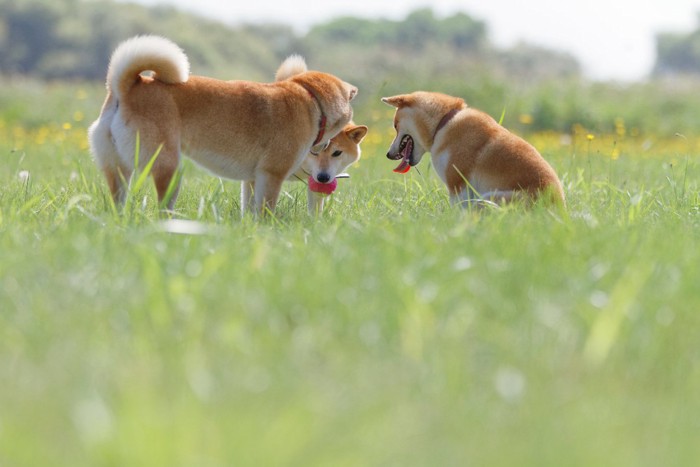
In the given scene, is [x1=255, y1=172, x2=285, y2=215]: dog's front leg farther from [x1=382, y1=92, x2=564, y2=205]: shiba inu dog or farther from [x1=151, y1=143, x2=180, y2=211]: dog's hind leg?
[x1=382, y1=92, x2=564, y2=205]: shiba inu dog

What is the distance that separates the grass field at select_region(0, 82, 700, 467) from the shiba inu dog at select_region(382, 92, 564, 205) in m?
0.60

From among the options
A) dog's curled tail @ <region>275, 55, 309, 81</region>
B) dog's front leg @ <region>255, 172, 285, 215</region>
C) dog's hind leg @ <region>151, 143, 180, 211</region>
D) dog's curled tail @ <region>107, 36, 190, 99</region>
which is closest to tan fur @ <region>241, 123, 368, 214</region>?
dog's front leg @ <region>255, 172, 285, 215</region>

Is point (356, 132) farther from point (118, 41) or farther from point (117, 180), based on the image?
point (118, 41)

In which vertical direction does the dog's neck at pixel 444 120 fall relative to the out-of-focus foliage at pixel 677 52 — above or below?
above

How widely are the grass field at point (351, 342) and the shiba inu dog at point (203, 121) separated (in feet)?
1.16

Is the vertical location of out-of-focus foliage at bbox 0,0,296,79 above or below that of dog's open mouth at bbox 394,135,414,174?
below

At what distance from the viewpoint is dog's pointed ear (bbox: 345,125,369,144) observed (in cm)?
542

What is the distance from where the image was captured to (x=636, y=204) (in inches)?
164

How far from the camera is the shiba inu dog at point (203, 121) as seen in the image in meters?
4.20

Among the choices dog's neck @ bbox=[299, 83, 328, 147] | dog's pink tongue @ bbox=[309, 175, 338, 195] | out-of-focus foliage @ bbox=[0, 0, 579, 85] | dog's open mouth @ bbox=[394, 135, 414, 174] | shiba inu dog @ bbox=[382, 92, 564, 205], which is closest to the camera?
shiba inu dog @ bbox=[382, 92, 564, 205]

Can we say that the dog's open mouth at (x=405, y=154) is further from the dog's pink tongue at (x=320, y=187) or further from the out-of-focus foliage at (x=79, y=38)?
the out-of-focus foliage at (x=79, y=38)

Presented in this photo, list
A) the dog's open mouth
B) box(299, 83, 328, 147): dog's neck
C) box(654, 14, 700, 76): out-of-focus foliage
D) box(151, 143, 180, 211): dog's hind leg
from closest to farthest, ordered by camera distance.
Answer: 1. box(151, 143, 180, 211): dog's hind leg
2. box(299, 83, 328, 147): dog's neck
3. the dog's open mouth
4. box(654, 14, 700, 76): out-of-focus foliage

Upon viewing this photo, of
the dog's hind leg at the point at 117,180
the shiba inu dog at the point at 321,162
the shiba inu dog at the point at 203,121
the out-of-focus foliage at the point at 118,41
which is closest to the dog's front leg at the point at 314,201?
the shiba inu dog at the point at 321,162

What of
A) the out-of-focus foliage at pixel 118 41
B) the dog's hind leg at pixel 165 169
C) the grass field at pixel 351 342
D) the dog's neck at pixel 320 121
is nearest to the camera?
the grass field at pixel 351 342
